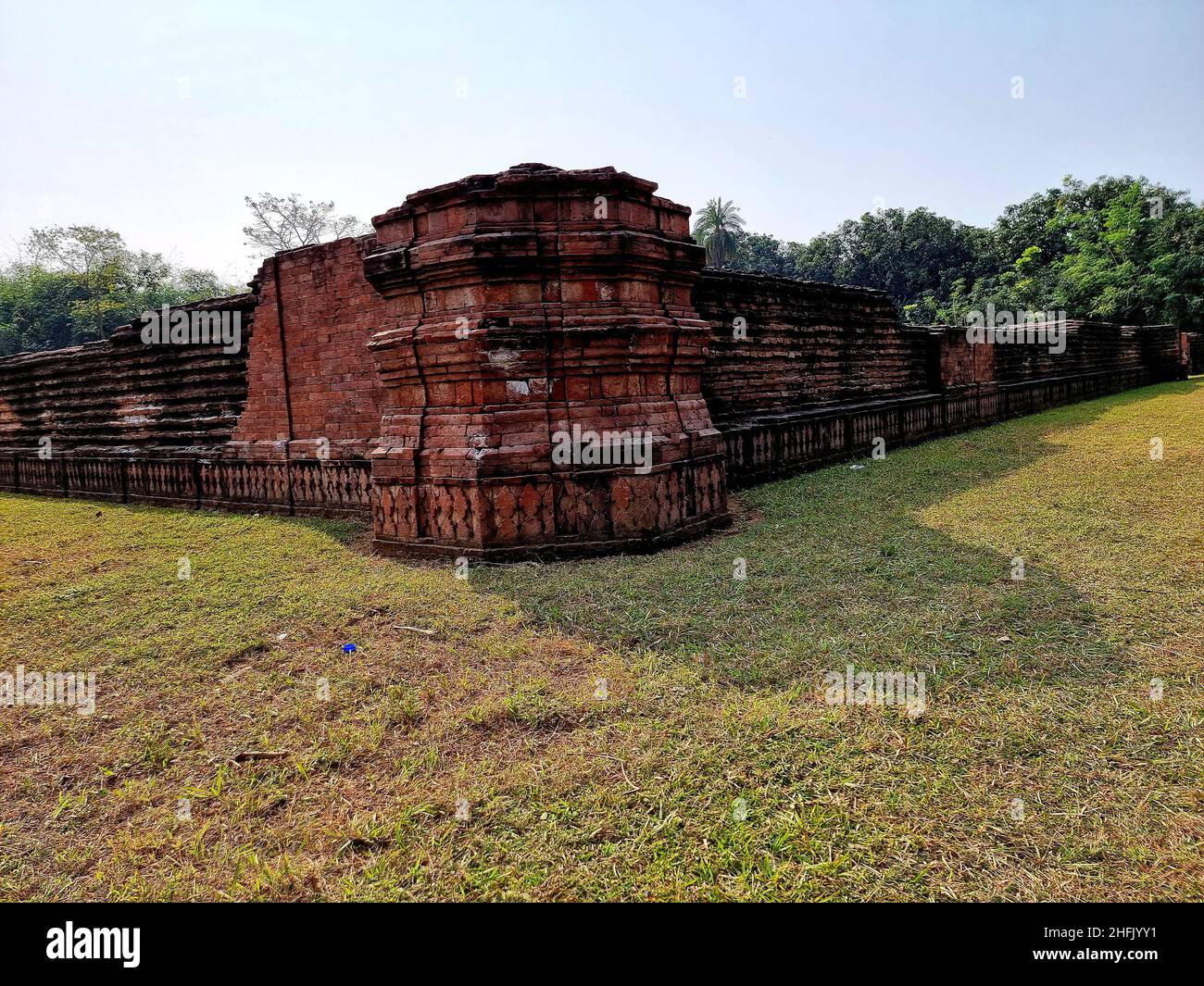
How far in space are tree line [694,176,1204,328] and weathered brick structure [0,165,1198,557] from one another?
5.16 metres

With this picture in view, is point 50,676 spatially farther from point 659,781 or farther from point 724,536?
point 724,536

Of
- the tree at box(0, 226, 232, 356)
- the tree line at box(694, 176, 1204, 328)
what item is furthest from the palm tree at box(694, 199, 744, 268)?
the tree at box(0, 226, 232, 356)

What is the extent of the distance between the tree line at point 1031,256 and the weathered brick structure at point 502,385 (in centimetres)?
516

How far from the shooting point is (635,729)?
A: 86.3 inches

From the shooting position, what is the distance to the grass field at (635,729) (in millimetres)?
1590

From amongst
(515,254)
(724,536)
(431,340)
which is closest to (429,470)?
(431,340)

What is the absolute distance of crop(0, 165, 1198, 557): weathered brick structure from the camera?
4441mm

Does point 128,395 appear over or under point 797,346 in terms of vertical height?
under

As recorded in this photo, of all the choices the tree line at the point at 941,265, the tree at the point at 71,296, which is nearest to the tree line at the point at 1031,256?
the tree line at the point at 941,265

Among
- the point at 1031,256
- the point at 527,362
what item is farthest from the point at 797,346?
the point at 1031,256

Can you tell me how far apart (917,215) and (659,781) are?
1854 inches

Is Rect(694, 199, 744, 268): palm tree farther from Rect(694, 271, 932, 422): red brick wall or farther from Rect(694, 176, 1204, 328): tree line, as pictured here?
Rect(694, 271, 932, 422): red brick wall

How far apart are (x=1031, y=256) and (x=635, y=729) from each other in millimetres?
37765

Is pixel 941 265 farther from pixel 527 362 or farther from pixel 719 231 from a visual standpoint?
pixel 527 362
